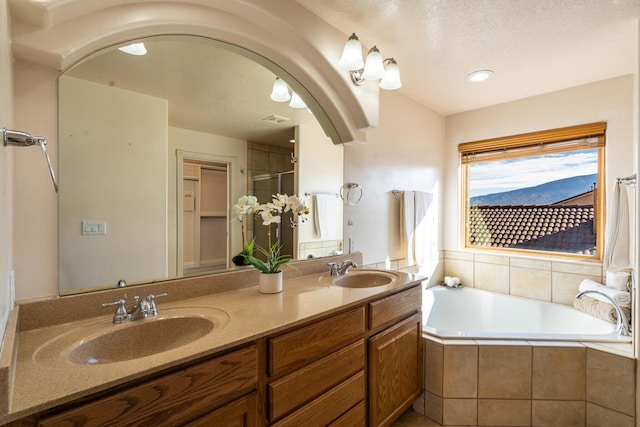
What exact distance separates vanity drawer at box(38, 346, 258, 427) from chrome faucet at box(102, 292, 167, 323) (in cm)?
39

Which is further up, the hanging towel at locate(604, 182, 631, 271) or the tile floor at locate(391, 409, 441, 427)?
the hanging towel at locate(604, 182, 631, 271)

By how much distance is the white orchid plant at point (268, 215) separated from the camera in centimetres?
155

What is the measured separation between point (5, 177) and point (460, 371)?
2292 mm

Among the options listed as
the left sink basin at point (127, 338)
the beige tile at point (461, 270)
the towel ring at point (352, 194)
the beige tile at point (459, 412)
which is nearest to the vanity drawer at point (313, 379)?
the left sink basin at point (127, 338)

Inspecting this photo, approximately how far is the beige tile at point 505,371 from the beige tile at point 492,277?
1.23 m

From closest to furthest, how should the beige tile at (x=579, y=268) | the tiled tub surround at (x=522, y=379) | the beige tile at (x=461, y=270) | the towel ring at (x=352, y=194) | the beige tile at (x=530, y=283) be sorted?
the tiled tub surround at (x=522, y=379) < the towel ring at (x=352, y=194) < the beige tile at (x=579, y=268) < the beige tile at (x=530, y=283) < the beige tile at (x=461, y=270)

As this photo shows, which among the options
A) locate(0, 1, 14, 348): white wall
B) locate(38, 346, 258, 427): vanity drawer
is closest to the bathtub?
locate(38, 346, 258, 427): vanity drawer

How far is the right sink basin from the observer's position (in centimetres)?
193

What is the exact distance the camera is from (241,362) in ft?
3.28

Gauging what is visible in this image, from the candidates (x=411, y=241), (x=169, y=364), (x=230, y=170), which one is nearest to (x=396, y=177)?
(x=411, y=241)

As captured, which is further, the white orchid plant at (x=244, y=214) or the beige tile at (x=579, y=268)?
the beige tile at (x=579, y=268)

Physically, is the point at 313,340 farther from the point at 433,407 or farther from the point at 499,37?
the point at 499,37

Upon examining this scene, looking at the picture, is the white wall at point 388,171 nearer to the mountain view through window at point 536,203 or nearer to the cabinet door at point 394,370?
the mountain view through window at point 536,203

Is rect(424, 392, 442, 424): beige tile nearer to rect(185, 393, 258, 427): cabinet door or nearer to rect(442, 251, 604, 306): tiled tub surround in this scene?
rect(185, 393, 258, 427): cabinet door
